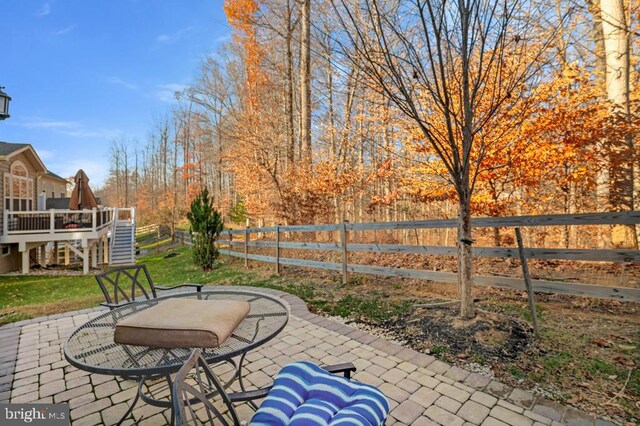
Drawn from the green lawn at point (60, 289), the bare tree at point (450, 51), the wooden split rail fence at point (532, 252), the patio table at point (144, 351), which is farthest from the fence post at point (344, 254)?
the patio table at point (144, 351)

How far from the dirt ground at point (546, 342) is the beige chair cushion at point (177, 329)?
2.11 meters

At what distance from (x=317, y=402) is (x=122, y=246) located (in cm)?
1735

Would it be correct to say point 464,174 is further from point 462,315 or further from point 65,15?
point 65,15

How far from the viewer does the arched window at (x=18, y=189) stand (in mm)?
11680

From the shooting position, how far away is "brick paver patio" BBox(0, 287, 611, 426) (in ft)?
6.50

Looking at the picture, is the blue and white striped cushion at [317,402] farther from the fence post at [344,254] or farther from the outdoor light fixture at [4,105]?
the outdoor light fixture at [4,105]

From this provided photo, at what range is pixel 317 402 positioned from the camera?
1382 mm

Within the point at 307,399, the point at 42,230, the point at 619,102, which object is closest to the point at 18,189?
the point at 42,230

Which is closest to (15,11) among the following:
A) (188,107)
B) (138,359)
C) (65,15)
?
(65,15)

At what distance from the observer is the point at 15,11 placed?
831cm

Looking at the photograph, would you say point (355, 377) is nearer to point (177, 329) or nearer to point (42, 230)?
point (177, 329)

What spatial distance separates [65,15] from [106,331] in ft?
43.1

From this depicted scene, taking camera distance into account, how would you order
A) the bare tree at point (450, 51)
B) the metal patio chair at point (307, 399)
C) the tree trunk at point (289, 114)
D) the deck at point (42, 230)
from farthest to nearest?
1. the deck at point (42, 230)
2. the tree trunk at point (289, 114)
3. the bare tree at point (450, 51)
4. the metal patio chair at point (307, 399)

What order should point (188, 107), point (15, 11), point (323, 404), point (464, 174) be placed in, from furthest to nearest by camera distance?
1. point (188, 107)
2. point (15, 11)
3. point (464, 174)
4. point (323, 404)
